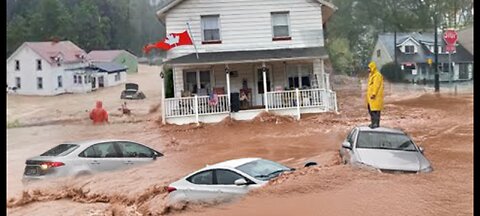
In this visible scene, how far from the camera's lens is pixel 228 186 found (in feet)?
9.04

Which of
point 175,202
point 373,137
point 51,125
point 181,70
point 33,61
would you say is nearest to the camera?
point 33,61

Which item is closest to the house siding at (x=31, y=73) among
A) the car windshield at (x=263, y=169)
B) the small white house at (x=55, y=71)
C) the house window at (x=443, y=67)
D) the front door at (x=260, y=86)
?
the small white house at (x=55, y=71)

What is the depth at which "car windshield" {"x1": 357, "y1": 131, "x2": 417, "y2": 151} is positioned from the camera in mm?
3026

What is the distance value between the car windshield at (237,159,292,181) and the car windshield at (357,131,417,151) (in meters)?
0.43

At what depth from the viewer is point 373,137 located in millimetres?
3234

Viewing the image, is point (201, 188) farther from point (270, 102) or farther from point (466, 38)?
point (466, 38)

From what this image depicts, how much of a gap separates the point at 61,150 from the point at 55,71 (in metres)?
0.26

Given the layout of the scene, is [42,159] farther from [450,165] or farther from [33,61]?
[450,165]

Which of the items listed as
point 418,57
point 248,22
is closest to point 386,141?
point 418,57

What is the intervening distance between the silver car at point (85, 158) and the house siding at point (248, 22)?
408 millimetres

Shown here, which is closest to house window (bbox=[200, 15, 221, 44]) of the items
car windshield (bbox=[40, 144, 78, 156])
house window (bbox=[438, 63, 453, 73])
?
car windshield (bbox=[40, 144, 78, 156])

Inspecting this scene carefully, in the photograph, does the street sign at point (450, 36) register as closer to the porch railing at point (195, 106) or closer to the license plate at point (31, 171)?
the porch railing at point (195, 106)

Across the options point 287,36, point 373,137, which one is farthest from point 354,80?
point 373,137
